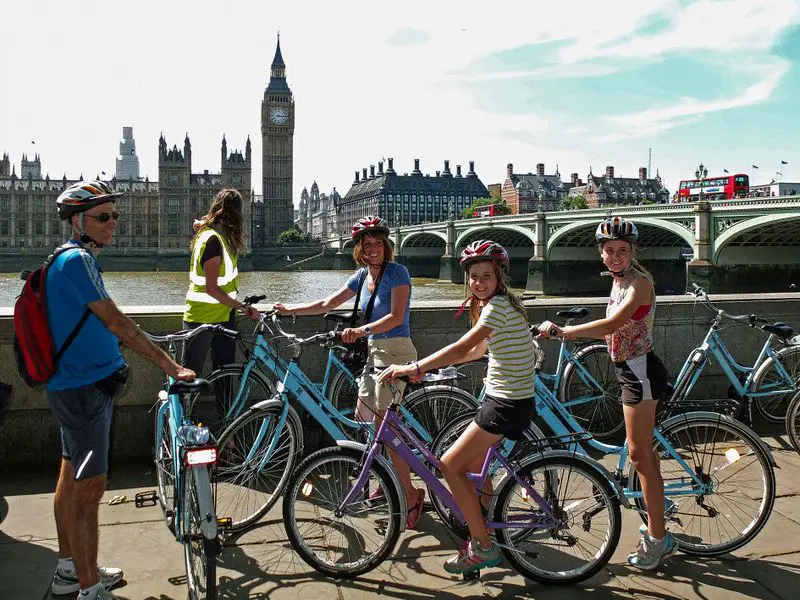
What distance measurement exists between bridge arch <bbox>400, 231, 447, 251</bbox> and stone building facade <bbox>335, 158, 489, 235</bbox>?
43.8 meters

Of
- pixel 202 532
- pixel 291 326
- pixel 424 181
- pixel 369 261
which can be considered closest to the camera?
pixel 202 532

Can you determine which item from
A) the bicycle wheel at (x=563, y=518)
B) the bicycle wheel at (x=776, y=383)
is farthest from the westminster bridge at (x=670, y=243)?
the bicycle wheel at (x=563, y=518)

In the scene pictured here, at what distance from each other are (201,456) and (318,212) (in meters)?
157

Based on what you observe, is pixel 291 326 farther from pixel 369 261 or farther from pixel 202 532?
pixel 202 532

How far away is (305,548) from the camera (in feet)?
9.26

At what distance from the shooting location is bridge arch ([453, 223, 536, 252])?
46.0 m

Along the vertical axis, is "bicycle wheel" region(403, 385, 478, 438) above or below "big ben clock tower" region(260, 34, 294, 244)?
below

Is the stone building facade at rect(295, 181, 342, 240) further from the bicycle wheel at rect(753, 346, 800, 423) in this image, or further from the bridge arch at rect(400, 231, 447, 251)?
the bicycle wheel at rect(753, 346, 800, 423)

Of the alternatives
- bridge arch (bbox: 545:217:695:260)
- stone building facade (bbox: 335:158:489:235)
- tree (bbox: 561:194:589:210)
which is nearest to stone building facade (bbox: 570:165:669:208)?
tree (bbox: 561:194:589:210)

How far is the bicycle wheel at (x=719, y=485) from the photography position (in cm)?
302

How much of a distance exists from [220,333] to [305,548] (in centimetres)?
129

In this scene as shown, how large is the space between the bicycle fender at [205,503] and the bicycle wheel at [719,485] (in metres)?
1.67

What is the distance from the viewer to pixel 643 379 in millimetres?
2893

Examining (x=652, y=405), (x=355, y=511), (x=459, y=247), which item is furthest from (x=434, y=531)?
(x=459, y=247)
